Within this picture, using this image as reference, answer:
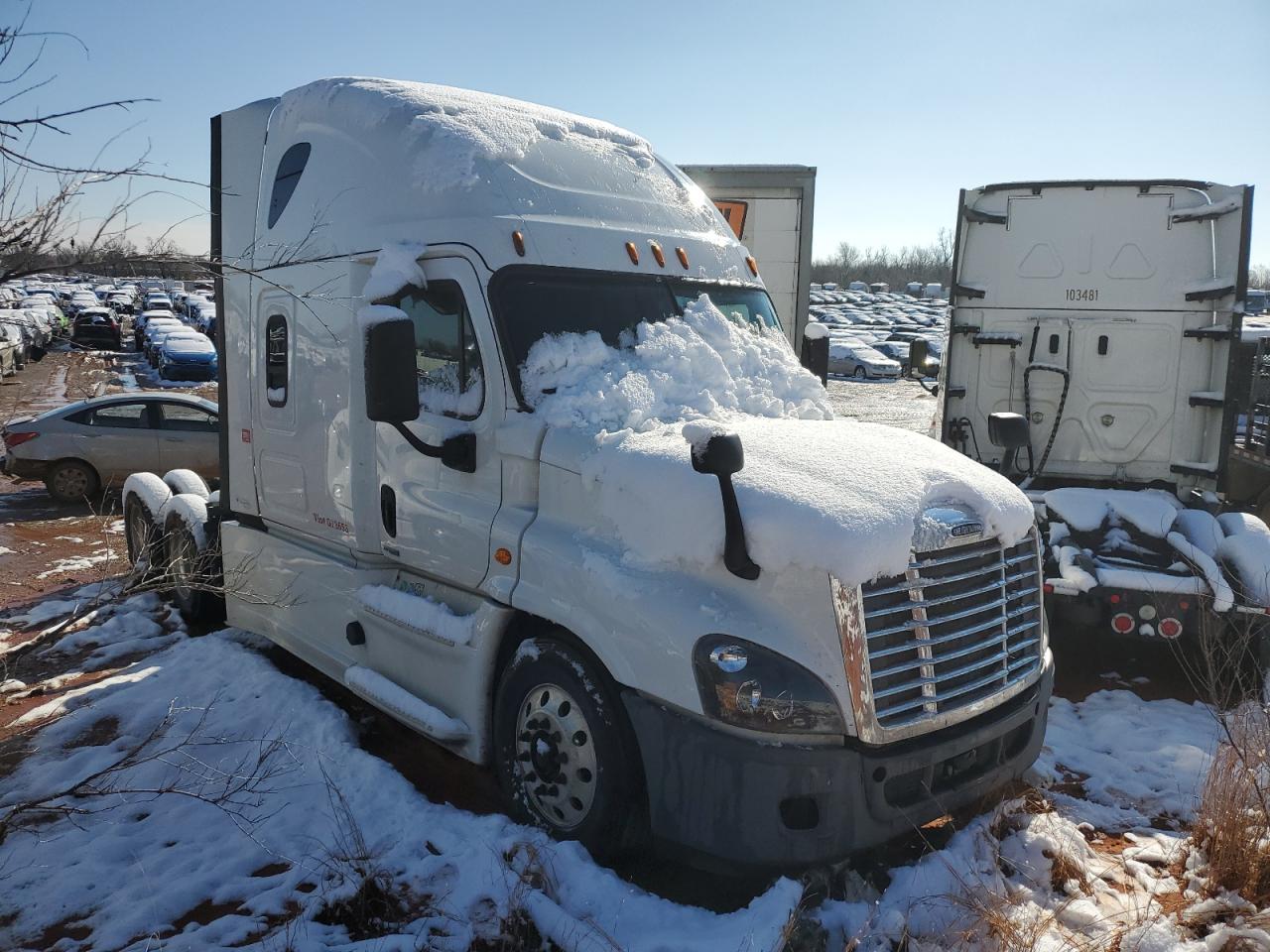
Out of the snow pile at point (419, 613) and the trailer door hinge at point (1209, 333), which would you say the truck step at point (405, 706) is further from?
the trailer door hinge at point (1209, 333)

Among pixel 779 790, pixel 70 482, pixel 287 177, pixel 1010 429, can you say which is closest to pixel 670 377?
pixel 779 790

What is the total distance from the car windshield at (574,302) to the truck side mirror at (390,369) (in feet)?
1.49

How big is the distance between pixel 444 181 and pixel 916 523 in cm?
285

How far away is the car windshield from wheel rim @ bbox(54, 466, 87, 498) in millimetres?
10598

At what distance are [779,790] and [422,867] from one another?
1.60 metres

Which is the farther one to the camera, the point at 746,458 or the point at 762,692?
the point at 746,458

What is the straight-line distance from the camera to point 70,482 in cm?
1255

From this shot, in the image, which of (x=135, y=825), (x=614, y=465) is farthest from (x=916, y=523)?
(x=135, y=825)

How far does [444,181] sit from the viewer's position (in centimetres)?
472

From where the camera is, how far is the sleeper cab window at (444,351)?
447cm

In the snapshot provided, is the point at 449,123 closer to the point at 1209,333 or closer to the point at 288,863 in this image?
the point at 288,863

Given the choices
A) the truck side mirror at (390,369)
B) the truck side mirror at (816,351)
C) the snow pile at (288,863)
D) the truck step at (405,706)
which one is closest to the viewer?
the snow pile at (288,863)

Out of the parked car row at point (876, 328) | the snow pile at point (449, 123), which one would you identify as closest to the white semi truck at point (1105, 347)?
the parked car row at point (876, 328)

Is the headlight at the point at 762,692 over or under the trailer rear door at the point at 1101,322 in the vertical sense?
under
